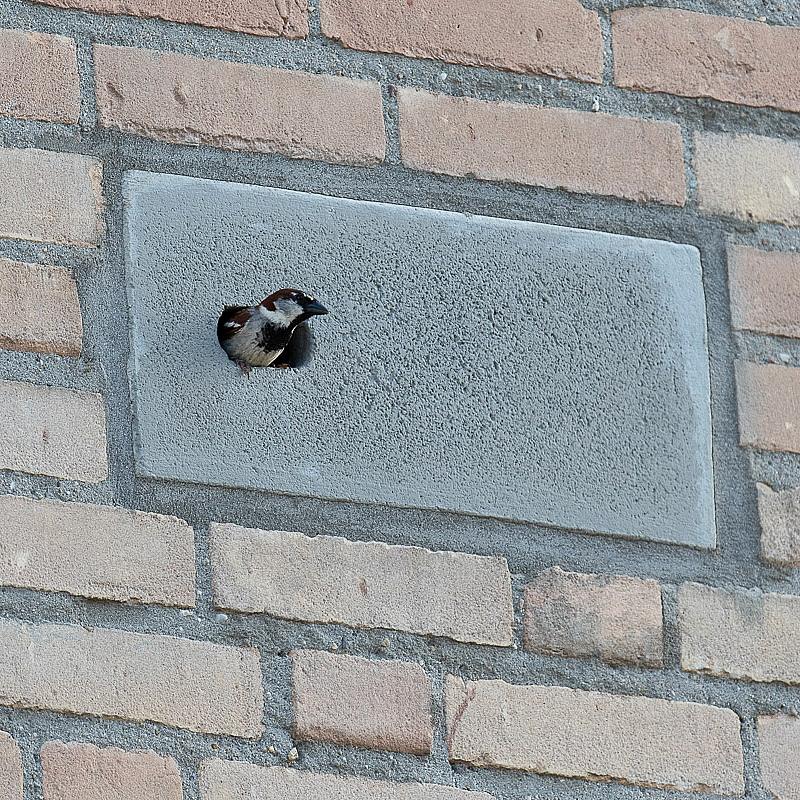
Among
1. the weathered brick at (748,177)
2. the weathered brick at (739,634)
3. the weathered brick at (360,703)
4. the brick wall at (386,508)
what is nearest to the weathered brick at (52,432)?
the brick wall at (386,508)

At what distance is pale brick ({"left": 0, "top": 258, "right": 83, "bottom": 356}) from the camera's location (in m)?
1.39

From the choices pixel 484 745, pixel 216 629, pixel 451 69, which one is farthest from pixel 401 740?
pixel 451 69

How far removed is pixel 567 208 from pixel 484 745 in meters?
0.49

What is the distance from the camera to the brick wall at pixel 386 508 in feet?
4.39

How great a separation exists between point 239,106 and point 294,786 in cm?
58

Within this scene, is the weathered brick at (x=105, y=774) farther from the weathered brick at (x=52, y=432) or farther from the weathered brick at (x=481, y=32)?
the weathered brick at (x=481, y=32)

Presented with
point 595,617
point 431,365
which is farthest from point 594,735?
point 431,365

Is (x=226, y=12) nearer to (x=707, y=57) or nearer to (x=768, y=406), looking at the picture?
(x=707, y=57)

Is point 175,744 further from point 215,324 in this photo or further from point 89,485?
point 215,324

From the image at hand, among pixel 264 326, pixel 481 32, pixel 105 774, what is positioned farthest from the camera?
pixel 481 32

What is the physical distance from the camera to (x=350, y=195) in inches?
60.1

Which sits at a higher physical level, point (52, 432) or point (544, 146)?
point (544, 146)

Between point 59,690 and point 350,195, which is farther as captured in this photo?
point 350,195

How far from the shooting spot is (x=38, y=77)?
1470 mm
